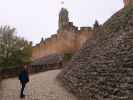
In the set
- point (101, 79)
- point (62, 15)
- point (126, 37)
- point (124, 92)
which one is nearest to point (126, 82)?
point (124, 92)

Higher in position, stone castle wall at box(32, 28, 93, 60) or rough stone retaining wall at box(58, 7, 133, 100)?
stone castle wall at box(32, 28, 93, 60)

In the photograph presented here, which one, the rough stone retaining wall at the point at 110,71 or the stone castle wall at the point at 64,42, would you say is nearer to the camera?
the rough stone retaining wall at the point at 110,71

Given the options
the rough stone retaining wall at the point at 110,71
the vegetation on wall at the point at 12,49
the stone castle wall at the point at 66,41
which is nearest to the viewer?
the rough stone retaining wall at the point at 110,71

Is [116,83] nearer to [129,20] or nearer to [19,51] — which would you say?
[129,20]

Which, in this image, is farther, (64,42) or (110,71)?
(64,42)

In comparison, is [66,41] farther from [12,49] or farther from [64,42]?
[12,49]

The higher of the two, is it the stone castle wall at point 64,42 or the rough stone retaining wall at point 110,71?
the stone castle wall at point 64,42

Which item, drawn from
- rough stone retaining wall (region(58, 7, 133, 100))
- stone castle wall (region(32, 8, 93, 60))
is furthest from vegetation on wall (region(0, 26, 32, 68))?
rough stone retaining wall (region(58, 7, 133, 100))

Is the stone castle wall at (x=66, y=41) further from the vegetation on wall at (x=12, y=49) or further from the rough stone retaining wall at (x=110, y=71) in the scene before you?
the rough stone retaining wall at (x=110, y=71)

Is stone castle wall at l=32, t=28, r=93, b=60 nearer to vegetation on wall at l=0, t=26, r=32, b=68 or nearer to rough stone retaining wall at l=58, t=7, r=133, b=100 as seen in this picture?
vegetation on wall at l=0, t=26, r=32, b=68

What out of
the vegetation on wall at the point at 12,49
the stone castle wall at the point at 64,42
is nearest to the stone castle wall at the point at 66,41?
the stone castle wall at the point at 64,42

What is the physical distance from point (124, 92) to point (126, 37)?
384 cm

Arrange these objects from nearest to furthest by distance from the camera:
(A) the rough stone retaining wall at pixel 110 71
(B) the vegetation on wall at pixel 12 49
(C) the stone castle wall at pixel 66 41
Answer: (A) the rough stone retaining wall at pixel 110 71
(B) the vegetation on wall at pixel 12 49
(C) the stone castle wall at pixel 66 41

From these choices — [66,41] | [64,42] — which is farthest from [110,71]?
[66,41]
